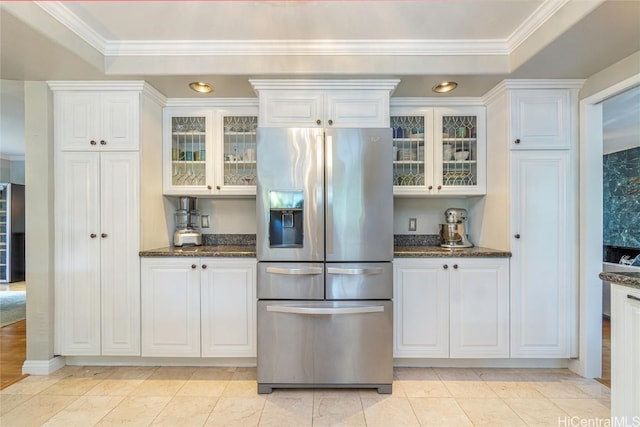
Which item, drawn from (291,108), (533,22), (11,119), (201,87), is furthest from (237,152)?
(11,119)

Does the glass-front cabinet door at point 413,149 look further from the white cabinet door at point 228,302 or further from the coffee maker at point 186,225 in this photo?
the coffee maker at point 186,225

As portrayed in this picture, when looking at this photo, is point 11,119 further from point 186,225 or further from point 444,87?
point 444,87

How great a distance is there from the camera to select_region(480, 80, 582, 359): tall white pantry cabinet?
2.45 metres

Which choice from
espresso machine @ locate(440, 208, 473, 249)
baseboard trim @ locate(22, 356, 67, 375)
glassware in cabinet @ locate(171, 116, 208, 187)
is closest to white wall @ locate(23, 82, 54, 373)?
baseboard trim @ locate(22, 356, 67, 375)

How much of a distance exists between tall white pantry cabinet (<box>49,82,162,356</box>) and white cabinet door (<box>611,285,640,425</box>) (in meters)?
2.93

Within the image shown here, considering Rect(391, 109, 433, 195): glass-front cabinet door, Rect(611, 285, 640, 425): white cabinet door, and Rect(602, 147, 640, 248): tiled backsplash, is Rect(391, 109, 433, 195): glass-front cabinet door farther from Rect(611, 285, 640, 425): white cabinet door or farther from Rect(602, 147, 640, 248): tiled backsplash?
Rect(602, 147, 640, 248): tiled backsplash

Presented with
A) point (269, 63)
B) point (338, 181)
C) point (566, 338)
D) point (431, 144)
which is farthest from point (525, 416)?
point (269, 63)

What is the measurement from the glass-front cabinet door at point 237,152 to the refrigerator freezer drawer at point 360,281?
1.14 m

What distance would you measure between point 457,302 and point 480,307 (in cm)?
18

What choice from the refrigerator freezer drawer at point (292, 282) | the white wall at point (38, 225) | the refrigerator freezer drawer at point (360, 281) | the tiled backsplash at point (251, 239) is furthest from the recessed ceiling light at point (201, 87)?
the refrigerator freezer drawer at point (360, 281)

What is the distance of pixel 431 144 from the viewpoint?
279 centimetres

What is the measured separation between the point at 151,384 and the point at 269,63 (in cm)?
241

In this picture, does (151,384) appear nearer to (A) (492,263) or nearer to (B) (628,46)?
(A) (492,263)

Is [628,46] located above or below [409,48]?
below
